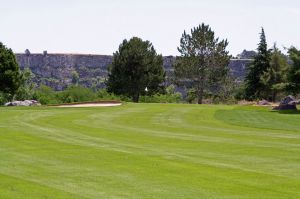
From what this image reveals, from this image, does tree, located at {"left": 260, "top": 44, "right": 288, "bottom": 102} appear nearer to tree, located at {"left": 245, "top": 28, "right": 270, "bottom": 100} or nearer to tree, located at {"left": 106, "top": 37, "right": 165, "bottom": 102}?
tree, located at {"left": 245, "top": 28, "right": 270, "bottom": 100}

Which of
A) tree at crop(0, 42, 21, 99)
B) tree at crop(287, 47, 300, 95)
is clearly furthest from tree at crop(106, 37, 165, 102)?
tree at crop(287, 47, 300, 95)

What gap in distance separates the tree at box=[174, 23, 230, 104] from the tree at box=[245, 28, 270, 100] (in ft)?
15.7

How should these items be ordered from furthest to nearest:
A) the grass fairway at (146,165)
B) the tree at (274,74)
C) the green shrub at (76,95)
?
the green shrub at (76,95), the tree at (274,74), the grass fairway at (146,165)

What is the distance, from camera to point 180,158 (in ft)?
49.4

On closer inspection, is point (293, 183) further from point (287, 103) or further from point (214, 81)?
point (214, 81)


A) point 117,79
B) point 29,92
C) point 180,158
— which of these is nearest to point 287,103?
point 180,158

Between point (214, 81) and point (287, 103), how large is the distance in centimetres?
4291

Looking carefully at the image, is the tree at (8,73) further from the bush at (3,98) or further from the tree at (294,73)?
the tree at (294,73)

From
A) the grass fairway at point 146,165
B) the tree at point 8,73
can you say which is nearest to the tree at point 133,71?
the tree at point 8,73

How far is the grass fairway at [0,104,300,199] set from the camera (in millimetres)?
10383

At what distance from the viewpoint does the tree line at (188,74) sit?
79.3 meters

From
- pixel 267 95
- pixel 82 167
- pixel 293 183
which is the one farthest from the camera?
pixel 267 95

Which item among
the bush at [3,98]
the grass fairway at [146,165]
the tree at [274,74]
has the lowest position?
the bush at [3,98]

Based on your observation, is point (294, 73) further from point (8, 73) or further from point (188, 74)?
point (188, 74)
